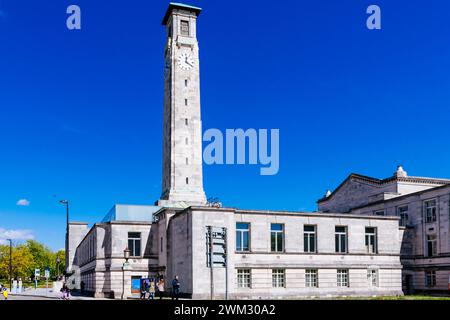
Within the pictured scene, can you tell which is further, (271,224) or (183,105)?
(183,105)

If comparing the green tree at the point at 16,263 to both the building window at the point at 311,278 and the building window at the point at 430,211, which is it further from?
the building window at the point at 430,211

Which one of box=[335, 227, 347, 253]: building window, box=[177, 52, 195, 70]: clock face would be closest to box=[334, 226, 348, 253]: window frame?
box=[335, 227, 347, 253]: building window

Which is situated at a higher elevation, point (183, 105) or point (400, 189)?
point (183, 105)

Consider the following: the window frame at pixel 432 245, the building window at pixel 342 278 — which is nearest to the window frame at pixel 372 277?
the building window at pixel 342 278

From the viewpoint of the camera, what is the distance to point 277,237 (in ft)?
157

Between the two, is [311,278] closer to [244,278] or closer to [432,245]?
[244,278]

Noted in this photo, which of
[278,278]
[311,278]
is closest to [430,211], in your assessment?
[311,278]

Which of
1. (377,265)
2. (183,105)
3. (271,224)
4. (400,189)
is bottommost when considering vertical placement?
(377,265)

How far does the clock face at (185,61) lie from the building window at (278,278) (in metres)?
38.0

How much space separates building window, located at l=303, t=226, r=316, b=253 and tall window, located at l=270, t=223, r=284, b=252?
7.49 feet
